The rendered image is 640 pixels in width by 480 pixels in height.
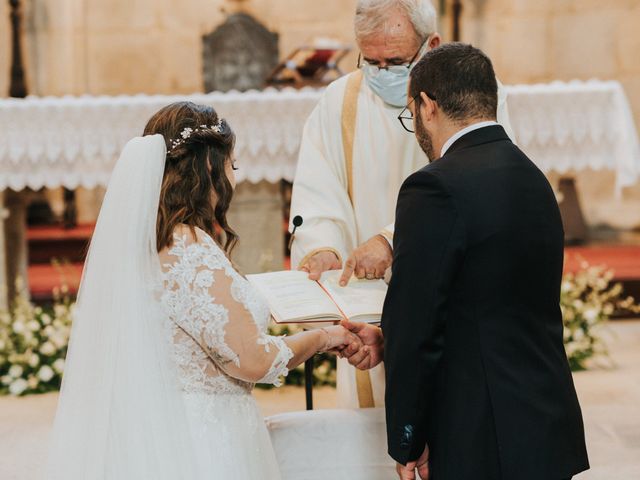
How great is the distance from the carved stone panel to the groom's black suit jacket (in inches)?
325

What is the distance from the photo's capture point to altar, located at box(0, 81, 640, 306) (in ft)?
19.4

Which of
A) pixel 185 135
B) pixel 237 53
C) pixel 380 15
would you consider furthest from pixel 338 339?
pixel 237 53

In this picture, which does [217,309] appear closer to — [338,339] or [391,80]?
[338,339]

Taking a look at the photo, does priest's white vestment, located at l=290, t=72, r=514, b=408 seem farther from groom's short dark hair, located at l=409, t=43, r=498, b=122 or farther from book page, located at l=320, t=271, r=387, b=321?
groom's short dark hair, located at l=409, t=43, r=498, b=122

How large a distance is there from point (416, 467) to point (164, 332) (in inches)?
30.0

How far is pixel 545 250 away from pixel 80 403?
1334mm

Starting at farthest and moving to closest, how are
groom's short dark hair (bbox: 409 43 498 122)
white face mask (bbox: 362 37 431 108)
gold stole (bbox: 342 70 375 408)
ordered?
gold stole (bbox: 342 70 375 408)
white face mask (bbox: 362 37 431 108)
groom's short dark hair (bbox: 409 43 498 122)

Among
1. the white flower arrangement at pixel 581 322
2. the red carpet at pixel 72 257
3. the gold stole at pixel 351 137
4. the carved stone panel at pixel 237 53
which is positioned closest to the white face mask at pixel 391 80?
the gold stole at pixel 351 137

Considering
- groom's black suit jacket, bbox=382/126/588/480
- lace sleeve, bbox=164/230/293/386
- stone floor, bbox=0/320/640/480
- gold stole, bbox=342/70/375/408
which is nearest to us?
groom's black suit jacket, bbox=382/126/588/480

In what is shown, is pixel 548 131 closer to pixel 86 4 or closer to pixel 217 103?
pixel 217 103

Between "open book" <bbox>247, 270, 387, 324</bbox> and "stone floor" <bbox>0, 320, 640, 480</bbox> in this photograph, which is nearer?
"open book" <bbox>247, 270, 387, 324</bbox>

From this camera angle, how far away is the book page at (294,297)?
278 cm

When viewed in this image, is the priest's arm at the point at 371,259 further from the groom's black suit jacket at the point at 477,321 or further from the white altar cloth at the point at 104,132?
the white altar cloth at the point at 104,132

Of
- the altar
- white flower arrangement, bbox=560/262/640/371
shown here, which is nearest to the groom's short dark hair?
the altar
